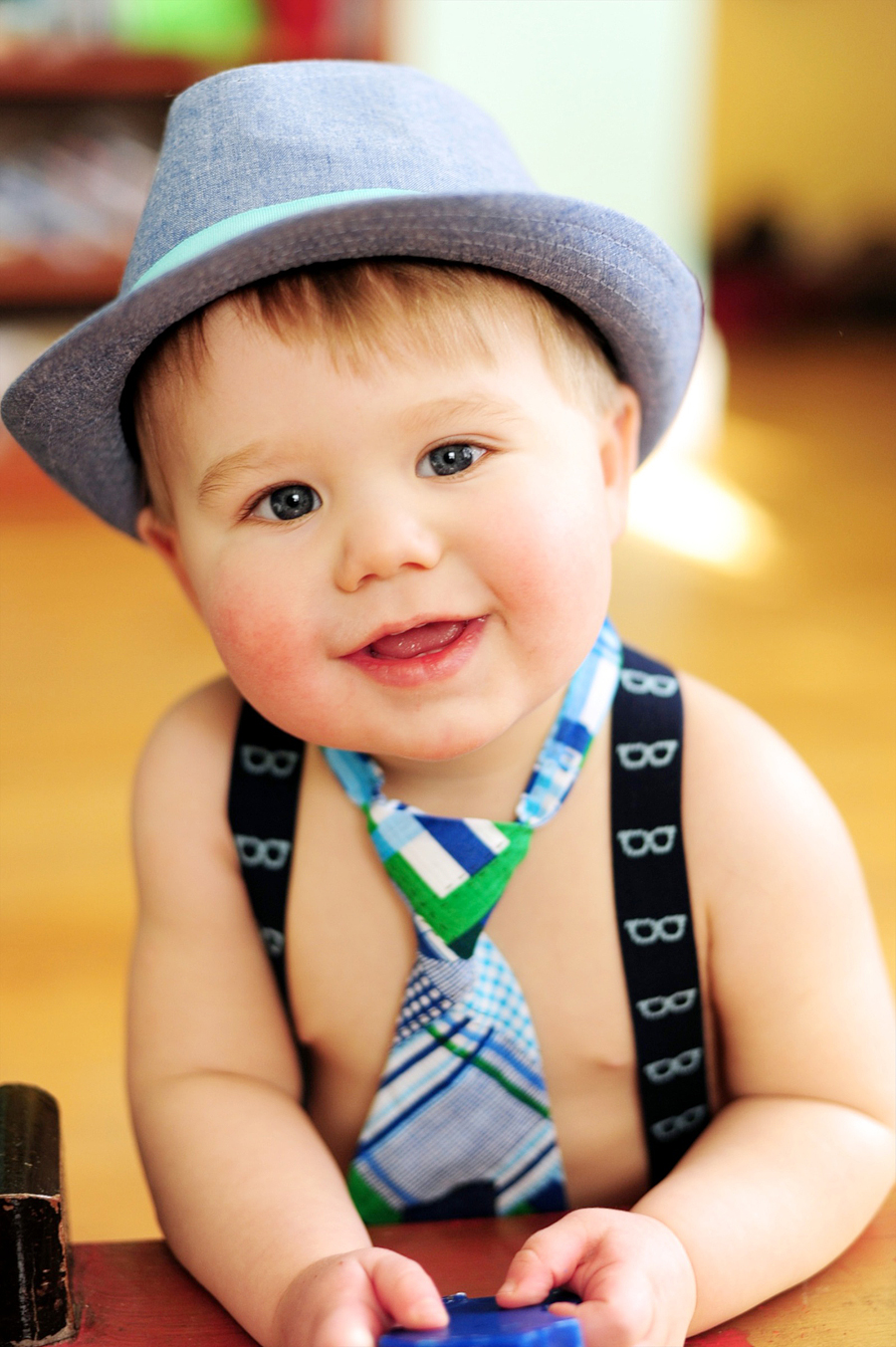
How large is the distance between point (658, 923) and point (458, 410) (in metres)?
0.24

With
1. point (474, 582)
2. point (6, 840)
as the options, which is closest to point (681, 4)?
point (6, 840)

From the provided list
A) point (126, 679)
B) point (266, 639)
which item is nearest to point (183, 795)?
point (266, 639)

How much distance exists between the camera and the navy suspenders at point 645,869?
645 millimetres

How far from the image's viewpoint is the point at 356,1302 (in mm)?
479

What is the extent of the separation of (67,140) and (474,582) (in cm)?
270

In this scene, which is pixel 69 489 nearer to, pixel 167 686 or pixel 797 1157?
pixel 797 1157

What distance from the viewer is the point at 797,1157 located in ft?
1.95

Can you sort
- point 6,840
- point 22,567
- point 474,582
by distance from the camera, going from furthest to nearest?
point 22,567
point 6,840
point 474,582

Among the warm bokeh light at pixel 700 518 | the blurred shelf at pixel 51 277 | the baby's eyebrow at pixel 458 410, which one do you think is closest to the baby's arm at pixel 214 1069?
the baby's eyebrow at pixel 458 410

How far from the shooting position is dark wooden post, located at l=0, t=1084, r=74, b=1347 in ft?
1.58

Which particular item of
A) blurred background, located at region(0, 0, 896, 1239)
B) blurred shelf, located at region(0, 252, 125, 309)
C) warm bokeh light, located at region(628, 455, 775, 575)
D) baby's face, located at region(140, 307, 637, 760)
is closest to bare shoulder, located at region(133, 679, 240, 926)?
baby's face, located at region(140, 307, 637, 760)

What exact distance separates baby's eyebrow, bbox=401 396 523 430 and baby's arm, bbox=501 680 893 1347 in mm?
173

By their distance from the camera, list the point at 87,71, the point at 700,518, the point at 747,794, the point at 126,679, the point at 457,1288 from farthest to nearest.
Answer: the point at 87,71, the point at 700,518, the point at 126,679, the point at 747,794, the point at 457,1288

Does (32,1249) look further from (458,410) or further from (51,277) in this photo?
(51,277)
